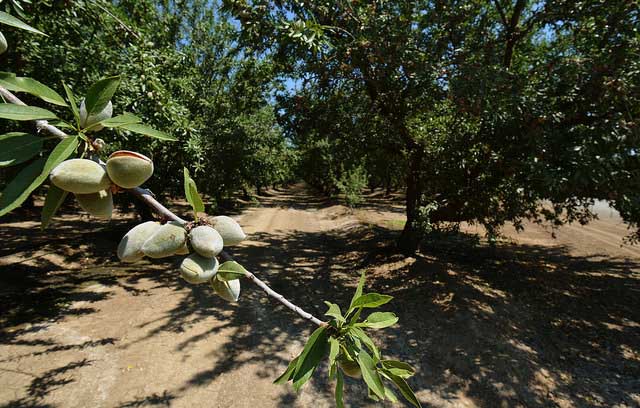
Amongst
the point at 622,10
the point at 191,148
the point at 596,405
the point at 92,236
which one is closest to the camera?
the point at 596,405

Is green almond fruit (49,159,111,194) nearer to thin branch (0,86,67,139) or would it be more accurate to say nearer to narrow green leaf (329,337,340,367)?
thin branch (0,86,67,139)

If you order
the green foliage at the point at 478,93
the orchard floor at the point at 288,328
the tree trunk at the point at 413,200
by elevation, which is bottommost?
the orchard floor at the point at 288,328

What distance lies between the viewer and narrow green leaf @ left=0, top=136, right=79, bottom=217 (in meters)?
0.55

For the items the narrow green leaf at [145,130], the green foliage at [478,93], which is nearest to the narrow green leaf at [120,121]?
the narrow green leaf at [145,130]

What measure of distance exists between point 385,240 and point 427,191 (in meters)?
3.41

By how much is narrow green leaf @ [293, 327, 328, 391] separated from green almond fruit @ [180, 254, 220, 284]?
0.29 metres

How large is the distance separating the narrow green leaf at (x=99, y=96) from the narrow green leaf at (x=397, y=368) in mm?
900

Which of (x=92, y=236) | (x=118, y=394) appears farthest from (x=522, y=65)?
(x=92, y=236)

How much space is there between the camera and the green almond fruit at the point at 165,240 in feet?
2.37

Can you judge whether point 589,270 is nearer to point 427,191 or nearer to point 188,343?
point 427,191

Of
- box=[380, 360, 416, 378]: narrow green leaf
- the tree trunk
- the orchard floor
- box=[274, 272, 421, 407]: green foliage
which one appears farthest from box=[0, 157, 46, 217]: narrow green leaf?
the tree trunk

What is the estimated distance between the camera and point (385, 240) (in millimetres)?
11297

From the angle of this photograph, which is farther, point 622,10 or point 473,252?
point 473,252

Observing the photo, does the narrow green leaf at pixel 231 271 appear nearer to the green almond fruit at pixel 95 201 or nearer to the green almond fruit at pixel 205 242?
the green almond fruit at pixel 205 242
